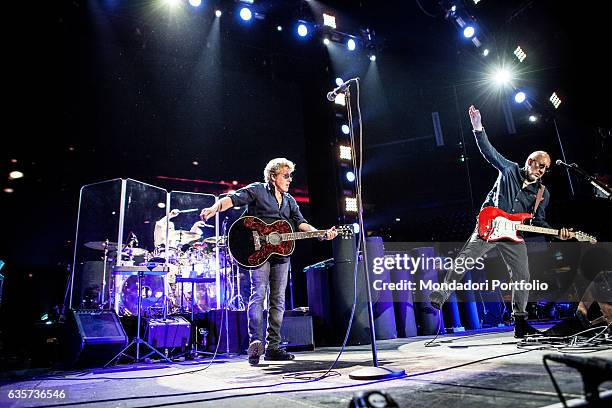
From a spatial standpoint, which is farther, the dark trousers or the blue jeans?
the dark trousers

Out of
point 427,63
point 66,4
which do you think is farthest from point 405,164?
point 66,4

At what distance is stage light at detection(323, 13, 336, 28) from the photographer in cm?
977

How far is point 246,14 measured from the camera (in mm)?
8914

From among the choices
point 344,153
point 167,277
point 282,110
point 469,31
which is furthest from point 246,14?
point 167,277

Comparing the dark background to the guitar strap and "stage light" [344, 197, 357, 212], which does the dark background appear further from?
the guitar strap

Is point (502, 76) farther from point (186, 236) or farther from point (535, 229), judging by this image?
point (186, 236)

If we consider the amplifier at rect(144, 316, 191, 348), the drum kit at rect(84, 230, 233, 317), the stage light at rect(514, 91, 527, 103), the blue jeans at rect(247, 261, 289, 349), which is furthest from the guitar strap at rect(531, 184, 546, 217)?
the stage light at rect(514, 91, 527, 103)

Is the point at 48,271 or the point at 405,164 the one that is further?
the point at 405,164

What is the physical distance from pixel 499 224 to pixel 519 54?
6.80 metres

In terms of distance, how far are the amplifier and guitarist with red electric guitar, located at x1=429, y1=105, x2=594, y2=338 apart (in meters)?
3.39

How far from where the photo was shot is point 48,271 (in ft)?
26.7

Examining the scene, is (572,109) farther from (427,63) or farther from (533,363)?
(533,363)

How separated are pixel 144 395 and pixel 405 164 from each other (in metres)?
10.8

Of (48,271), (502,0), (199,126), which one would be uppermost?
(502,0)
